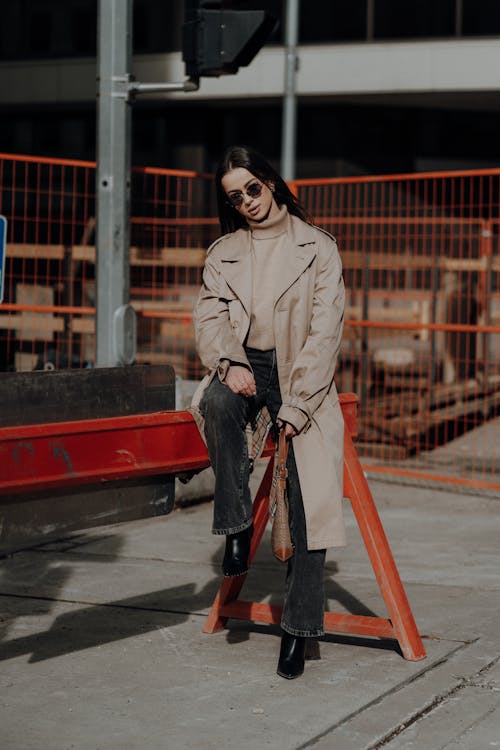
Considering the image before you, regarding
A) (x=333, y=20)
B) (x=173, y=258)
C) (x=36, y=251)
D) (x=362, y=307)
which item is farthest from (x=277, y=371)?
(x=333, y=20)

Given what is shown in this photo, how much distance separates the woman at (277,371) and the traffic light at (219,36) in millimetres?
2854

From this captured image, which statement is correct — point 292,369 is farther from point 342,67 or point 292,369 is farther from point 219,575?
point 342,67

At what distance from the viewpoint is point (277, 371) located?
4902mm

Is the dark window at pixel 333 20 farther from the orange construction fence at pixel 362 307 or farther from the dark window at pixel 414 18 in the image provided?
the orange construction fence at pixel 362 307

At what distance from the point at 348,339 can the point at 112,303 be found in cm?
502

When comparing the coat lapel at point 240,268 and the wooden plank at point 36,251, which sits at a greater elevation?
the wooden plank at point 36,251

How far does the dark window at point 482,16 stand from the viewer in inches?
1022

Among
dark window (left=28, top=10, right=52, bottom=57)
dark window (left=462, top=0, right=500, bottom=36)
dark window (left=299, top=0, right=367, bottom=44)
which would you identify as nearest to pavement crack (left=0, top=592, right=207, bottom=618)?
dark window (left=462, top=0, right=500, bottom=36)

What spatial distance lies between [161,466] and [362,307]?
25.4 ft

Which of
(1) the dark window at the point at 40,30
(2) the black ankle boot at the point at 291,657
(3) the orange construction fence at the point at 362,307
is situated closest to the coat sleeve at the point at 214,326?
(2) the black ankle boot at the point at 291,657

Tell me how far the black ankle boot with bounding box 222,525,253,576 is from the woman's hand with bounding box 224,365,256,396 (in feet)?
1.69

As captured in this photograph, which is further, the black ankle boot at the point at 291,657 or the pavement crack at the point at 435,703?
the black ankle boot at the point at 291,657

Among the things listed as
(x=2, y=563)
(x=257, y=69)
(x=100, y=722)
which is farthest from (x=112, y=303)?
(x=257, y=69)

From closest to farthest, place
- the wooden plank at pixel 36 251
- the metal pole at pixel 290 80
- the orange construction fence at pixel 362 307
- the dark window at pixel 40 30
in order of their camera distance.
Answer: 1. the orange construction fence at pixel 362 307
2. the wooden plank at pixel 36 251
3. the metal pole at pixel 290 80
4. the dark window at pixel 40 30
